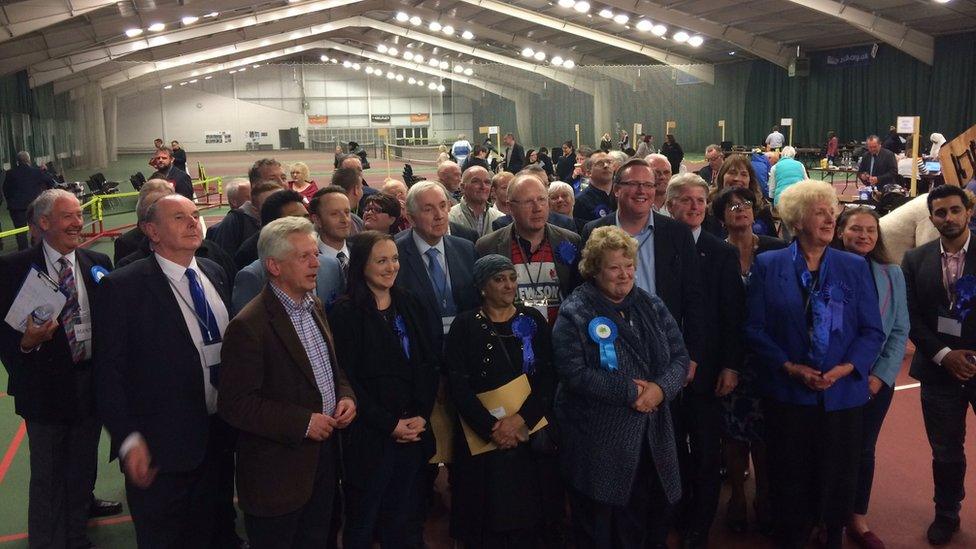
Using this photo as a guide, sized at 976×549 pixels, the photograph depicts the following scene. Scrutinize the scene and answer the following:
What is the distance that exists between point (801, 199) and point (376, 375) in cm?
196

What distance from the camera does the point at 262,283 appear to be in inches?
128

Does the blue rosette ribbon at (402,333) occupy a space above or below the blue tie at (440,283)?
below

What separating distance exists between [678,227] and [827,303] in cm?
72

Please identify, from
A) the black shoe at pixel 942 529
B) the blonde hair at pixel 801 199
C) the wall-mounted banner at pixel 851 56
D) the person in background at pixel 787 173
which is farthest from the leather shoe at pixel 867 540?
the wall-mounted banner at pixel 851 56

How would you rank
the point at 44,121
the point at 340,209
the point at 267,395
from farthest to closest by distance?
the point at 44,121, the point at 340,209, the point at 267,395

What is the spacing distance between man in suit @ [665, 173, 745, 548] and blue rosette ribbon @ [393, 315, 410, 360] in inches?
50.1

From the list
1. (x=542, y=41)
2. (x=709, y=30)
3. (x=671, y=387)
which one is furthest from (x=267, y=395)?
(x=542, y=41)

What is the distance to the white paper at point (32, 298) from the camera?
321 cm

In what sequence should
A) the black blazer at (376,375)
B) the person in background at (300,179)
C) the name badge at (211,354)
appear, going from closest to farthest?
the name badge at (211,354) → the black blazer at (376,375) → the person in background at (300,179)

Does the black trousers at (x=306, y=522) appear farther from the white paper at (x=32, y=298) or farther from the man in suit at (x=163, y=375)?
the white paper at (x=32, y=298)

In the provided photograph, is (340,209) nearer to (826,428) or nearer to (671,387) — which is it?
(671,387)

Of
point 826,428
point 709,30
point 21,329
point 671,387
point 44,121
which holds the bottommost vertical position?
point 826,428

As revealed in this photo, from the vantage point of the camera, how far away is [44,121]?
27.3 meters

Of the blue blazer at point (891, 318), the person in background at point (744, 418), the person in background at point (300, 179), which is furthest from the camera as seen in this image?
the person in background at point (300, 179)
